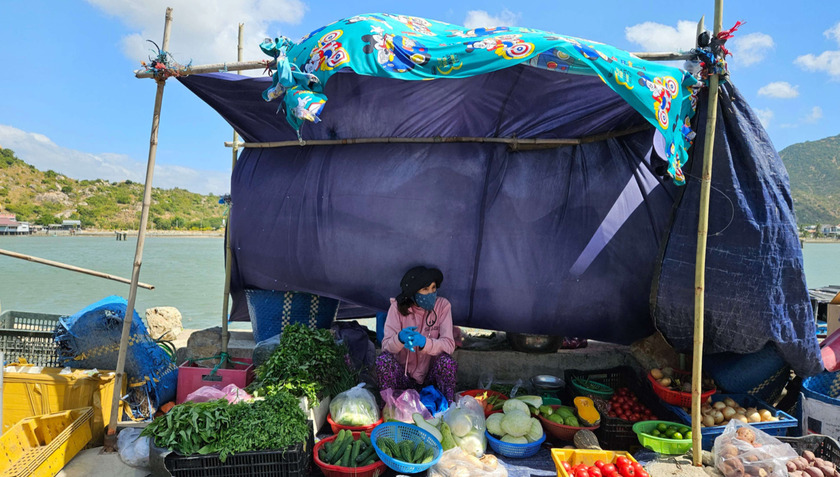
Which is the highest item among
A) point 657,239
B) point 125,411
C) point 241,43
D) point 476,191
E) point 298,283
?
point 241,43

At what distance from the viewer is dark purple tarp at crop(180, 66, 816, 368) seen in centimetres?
356

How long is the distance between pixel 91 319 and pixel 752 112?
4.88 m

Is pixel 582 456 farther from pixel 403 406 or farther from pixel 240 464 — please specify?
pixel 240 464

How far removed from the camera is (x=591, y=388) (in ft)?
12.1

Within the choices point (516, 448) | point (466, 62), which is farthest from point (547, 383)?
point (466, 62)

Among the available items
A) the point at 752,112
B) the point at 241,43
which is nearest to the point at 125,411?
the point at 241,43

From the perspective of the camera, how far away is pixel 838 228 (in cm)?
6038

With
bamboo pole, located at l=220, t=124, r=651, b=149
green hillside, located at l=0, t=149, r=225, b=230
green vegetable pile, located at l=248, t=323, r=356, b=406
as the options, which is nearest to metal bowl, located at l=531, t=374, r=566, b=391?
green vegetable pile, located at l=248, t=323, r=356, b=406

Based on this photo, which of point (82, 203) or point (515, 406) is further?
point (82, 203)

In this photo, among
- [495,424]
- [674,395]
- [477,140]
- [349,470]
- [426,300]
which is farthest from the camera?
[477,140]

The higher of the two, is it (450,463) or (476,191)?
(476,191)

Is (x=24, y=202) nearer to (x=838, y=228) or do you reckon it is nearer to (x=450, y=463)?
(x=450, y=463)

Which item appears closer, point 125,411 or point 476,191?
point 125,411

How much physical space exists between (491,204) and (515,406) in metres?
1.48
